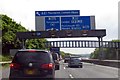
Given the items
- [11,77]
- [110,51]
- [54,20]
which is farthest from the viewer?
[110,51]

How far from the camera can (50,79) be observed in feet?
56.0

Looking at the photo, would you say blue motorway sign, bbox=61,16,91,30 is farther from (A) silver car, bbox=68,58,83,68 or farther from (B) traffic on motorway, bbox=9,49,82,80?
(B) traffic on motorway, bbox=9,49,82,80

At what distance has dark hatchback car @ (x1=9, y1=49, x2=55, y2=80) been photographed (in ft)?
55.9

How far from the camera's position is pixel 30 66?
17.1m

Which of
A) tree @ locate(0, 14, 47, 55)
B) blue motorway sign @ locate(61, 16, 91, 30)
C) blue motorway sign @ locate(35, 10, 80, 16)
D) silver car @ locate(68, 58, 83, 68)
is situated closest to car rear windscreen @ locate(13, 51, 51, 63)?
silver car @ locate(68, 58, 83, 68)

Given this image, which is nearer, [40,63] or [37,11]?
[40,63]

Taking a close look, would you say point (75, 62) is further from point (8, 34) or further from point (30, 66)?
point (8, 34)

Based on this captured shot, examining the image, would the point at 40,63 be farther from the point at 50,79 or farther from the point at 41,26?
the point at 41,26

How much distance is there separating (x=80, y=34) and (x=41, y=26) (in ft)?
21.1

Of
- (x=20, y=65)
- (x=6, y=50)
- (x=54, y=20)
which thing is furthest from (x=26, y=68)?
(x=6, y=50)

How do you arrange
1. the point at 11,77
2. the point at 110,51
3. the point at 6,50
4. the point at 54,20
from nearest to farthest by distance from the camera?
the point at 11,77, the point at 54,20, the point at 6,50, the point at 110,51

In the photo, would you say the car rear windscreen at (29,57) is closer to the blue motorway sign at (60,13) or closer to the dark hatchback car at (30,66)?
the dark hatchback car at (30,66)

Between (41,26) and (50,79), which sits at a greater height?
(41,26)

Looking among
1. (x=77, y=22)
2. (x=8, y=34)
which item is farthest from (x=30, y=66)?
(x=8, y=34)
